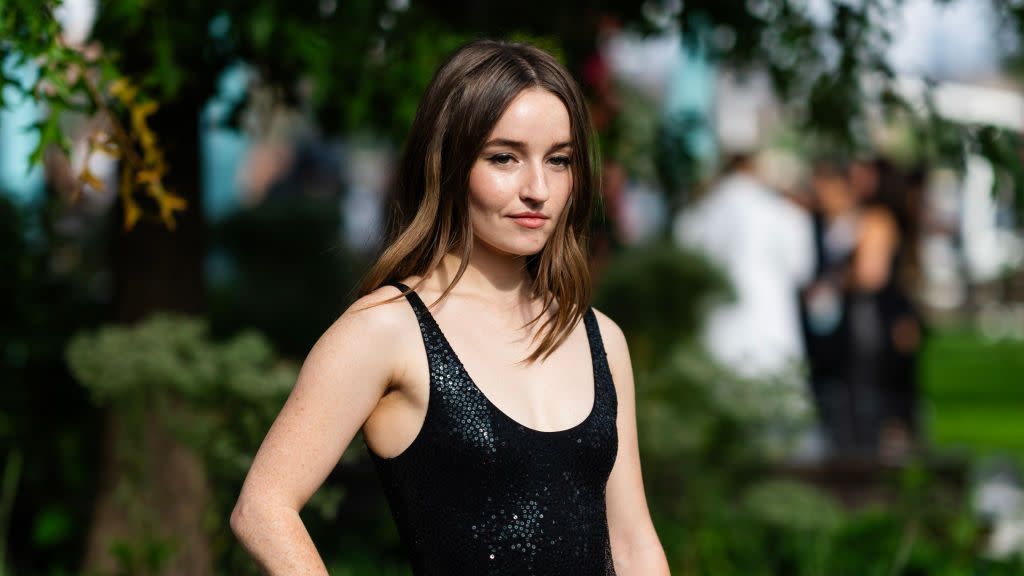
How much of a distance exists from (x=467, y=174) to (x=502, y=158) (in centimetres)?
7

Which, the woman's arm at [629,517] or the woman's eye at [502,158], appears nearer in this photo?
the woman's eye at [502,158]

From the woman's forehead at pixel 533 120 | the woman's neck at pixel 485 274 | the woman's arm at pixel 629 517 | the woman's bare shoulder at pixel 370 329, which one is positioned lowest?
the woman's arm at pixel 629 517

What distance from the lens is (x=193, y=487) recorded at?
4.86m

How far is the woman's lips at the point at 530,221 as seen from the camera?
8.09ft

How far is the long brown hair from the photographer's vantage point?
2.46 m

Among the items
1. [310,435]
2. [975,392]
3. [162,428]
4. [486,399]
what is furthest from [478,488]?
[975,392]

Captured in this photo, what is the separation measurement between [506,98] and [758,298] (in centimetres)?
722

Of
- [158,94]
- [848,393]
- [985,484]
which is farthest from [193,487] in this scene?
[848,393]

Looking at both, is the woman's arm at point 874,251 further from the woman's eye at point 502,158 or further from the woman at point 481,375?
the woman's eye at point 502,158

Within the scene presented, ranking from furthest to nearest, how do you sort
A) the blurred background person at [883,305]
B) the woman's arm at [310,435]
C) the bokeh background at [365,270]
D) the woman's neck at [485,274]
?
the blurred background person at [883,305]
the bokeh background at [365,270]
the woman's neck at [485,274]
the woman's arm at [310,435]

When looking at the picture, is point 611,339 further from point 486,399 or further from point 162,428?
point 162,428

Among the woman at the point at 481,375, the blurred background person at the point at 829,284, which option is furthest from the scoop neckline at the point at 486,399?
the blurred background person at the point at 829,284

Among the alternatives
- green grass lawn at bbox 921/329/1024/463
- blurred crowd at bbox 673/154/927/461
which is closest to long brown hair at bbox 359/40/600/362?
blurred crowd at bbox 673/154/927/461

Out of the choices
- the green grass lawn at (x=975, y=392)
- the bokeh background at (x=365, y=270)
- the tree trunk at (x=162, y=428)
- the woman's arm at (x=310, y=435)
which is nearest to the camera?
the woman's arm at (x=310, y=435)
